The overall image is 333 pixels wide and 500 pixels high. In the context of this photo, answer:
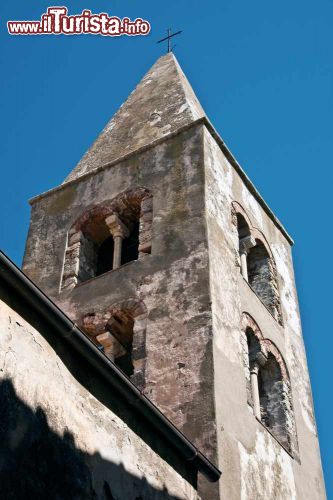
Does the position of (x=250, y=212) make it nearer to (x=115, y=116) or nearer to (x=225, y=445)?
(x=115, y=116)

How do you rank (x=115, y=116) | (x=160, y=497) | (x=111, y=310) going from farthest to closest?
(x=115, y=116)
(x=111, y=310)
(x=160, y=497)

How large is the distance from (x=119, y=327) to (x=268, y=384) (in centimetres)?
236

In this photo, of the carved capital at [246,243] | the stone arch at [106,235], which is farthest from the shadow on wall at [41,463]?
the carved capital at [246,243]

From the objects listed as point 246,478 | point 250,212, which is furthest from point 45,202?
point 246,478

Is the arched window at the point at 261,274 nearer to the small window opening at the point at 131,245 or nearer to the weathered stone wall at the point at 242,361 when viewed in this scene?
the weathered stone wall at the point at 242,361

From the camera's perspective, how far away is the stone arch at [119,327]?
10930 millimetres

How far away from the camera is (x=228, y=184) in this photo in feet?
43.1

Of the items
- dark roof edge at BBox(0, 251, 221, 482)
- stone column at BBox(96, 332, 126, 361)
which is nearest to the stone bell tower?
stone column at BBox(96, 332, 126, 361)

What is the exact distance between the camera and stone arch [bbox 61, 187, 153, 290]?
1251 centimetres

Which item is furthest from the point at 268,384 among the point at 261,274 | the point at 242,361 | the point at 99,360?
the point at 99,360

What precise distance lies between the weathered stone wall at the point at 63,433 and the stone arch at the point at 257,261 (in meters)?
5.23

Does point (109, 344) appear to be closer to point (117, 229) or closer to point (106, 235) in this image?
point (117, 229)

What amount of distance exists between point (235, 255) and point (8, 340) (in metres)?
6.07

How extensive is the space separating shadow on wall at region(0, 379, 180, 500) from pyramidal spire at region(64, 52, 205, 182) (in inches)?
309
